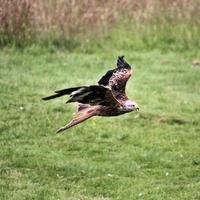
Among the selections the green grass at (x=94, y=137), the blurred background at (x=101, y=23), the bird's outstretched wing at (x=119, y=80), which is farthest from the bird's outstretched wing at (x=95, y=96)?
the blurred background at (x=101, y=23)

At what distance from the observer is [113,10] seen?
1255cm

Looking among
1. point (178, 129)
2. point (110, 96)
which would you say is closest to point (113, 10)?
point (178, 129)

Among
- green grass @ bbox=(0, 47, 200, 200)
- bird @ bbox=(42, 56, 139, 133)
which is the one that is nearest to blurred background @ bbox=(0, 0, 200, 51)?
green grass @ bbox=(0, 47, 200, 200)

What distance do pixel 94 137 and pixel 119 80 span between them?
2280 mm

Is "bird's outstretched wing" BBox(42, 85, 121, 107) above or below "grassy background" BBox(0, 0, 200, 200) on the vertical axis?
above

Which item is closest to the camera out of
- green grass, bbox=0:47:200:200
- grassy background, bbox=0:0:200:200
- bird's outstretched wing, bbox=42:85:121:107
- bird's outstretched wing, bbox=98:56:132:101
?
bird's outstretched wing, bbox=42:85:121:107

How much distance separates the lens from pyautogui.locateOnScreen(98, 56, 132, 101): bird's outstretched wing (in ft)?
18.2

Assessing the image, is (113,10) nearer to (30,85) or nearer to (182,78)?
(182,78)

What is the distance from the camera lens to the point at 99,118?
8.63 meters

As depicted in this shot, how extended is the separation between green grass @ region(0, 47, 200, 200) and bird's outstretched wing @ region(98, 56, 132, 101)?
1.11 meters

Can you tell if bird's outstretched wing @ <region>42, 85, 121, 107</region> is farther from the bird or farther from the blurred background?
the blurred background

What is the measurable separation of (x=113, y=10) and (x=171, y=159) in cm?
564

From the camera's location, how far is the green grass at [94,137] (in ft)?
21.4

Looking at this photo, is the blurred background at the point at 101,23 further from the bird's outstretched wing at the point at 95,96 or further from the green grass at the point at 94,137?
the bird's outstretched wing at the point at 95,96
